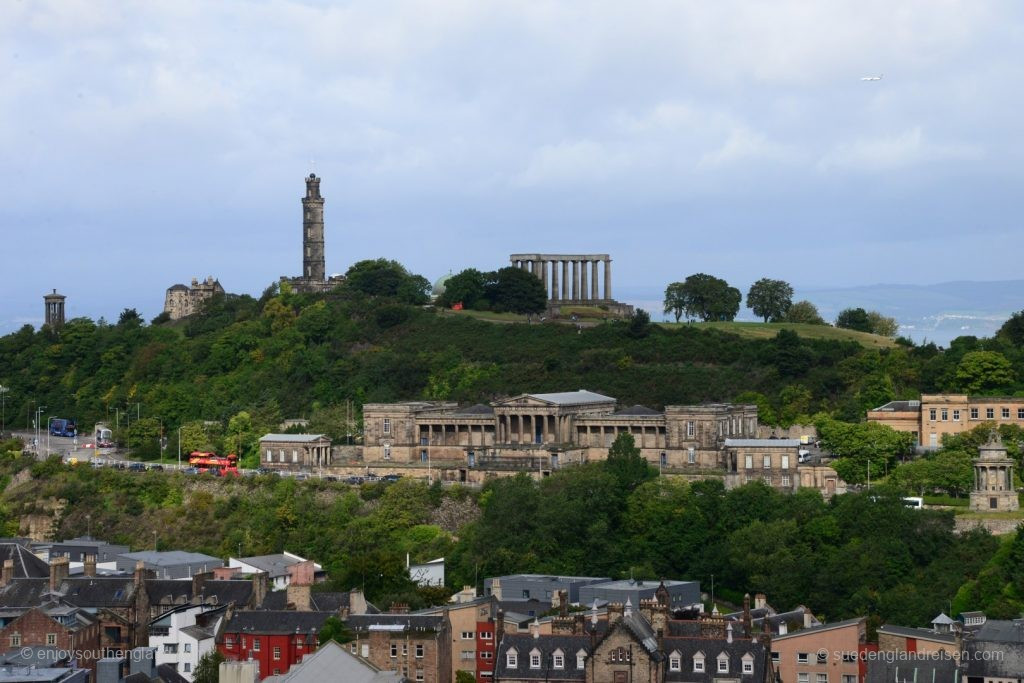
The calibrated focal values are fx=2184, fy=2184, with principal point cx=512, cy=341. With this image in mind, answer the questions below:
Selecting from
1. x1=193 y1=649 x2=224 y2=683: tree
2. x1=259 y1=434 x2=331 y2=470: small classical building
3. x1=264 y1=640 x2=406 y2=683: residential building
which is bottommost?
x1=193 y1=649 x2=224 y2=683: tree

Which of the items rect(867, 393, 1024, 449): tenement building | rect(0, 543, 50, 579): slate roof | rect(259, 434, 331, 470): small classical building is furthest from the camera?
rect(259, 434, 331, 470): small classical building

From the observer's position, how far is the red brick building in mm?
71000

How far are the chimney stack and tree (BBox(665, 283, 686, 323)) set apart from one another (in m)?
67.7

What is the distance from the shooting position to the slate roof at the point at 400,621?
6855 cm

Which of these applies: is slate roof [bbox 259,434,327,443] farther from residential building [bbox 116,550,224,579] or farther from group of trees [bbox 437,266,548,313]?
group of trees [bbox 437,266,548,313]

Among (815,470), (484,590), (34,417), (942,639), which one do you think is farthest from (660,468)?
(34,417)

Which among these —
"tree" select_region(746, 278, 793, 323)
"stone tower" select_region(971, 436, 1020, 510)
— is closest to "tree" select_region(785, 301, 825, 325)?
"tree" select_region(746, 278, 793, 323)

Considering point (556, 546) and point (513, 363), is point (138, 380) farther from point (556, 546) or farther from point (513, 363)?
point (556, 546)

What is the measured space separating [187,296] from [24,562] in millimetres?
80746

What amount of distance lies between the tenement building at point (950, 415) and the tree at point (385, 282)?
4590 centimetres

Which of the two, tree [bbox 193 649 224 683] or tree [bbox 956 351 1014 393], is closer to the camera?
tree [bbox 193 649 224 683]

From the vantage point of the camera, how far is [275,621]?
240 feet

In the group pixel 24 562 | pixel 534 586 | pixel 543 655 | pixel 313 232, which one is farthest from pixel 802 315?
pixel 543 655

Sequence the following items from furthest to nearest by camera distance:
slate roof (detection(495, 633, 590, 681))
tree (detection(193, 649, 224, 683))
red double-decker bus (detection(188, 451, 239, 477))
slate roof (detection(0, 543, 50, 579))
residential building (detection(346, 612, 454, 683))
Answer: red double-decker bus (detection(188, 451, 239, 477))
slate roof (detection(0, 543, 50, 579))
tree (detection(193, 649, 224, 683))
residential building (detection(346, 612, 454, 683))
slate roof (detection(495, 633, 590, 681))
